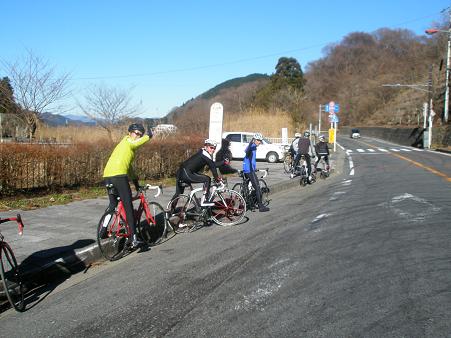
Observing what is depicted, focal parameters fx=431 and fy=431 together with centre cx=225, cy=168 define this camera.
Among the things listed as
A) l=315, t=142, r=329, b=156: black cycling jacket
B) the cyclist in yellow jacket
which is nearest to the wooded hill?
l=315, t=142, r=329, b=156: black cycling jacket

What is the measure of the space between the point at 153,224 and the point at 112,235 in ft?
3.04

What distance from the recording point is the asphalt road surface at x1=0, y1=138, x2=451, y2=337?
3.73 m

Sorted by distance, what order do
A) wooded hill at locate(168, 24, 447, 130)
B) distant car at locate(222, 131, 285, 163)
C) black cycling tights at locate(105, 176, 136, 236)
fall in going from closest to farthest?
black cycling tights at locate(105, 176, 136, 236) → distant car at locate(222, 131, 285, 163) → wooded hill at locate(168, 24, 447, 130)

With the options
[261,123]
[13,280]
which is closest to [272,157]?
[261,123]

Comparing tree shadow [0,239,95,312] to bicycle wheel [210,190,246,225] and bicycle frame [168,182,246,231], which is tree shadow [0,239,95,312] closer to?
bicycle frame [168,182,246,231]

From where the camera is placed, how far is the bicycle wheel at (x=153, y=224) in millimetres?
6824

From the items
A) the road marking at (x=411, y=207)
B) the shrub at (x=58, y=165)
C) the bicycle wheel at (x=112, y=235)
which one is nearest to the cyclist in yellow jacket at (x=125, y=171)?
the bicycle wheel at (x=112, y=235)

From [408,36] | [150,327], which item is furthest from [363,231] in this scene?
[408,36]

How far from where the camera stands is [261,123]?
33.2m

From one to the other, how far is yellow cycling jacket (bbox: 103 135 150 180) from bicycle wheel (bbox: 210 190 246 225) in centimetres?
235

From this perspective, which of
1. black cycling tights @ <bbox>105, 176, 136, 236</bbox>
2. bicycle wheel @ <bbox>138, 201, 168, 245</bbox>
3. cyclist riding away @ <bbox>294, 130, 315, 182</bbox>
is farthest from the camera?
cyclist riding away @ <bbox>294, 130, 315, 182</bbox>

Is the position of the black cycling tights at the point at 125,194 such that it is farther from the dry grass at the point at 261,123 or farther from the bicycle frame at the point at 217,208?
the dry grass at the point at 261,123

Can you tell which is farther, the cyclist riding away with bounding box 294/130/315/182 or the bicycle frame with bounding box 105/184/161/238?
the cyclist riding away with bounding box 294/130/315/182

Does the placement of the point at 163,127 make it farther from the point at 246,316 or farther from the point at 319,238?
the point at 246,316
